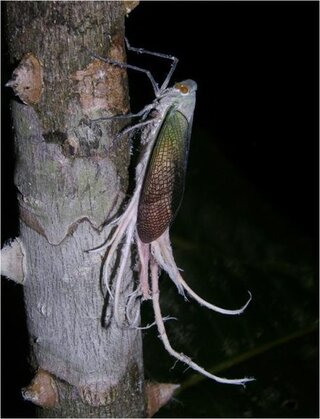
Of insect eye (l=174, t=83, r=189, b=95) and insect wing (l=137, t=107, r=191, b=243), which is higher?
insect eye (l=174, t=83, r=189, b=95)

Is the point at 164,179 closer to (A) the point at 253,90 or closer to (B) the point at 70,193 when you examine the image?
(B) the point at 70,193

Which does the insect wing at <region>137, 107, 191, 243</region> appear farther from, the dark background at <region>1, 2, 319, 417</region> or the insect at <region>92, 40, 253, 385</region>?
the dark background at <region>1, 2, 319, 417</region>

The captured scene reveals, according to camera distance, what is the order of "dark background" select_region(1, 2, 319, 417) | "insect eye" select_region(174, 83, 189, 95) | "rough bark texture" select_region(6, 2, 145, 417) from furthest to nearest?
1. "dark background" select_region(1, 2, 319, 417)
2. "insect eye" select_region(174, 83, 189, 95)
3. "rough bark texture" select_region(6, 2, 145, 417)

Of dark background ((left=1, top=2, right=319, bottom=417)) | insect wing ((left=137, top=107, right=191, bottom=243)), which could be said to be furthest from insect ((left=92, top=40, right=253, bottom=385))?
dark background ((left=1, top=2, right=319, bottom=417))

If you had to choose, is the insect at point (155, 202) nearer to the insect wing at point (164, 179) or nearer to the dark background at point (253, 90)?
the insect wing at point (164, 179)

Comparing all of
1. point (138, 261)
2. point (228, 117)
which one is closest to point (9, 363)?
point (138, 261)
